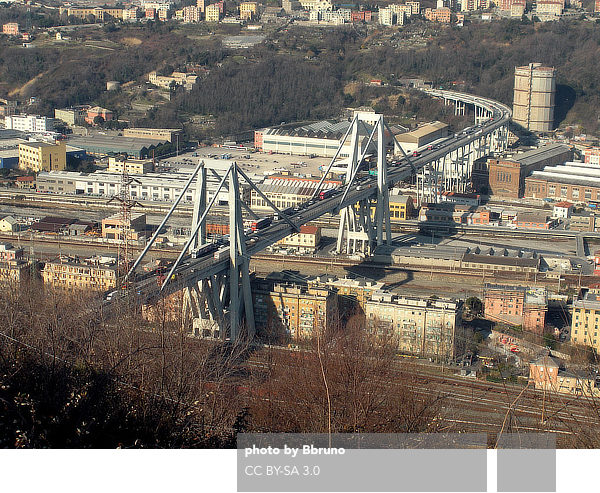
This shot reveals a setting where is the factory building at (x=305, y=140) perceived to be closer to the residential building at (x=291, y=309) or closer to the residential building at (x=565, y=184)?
the residential building at (x=565, y=184)

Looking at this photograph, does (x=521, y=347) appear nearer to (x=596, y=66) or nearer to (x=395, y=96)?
(x=395, y=96)

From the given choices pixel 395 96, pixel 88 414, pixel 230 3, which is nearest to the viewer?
pixel 88 414

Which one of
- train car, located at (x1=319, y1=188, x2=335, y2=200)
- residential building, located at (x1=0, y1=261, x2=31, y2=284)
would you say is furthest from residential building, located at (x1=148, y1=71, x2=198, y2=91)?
residential building, located at (x1=0, y1=261, x2=31, y2=284)

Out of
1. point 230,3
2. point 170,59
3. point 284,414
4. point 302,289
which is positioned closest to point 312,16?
point 230,3

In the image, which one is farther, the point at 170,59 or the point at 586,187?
the point at 170,59

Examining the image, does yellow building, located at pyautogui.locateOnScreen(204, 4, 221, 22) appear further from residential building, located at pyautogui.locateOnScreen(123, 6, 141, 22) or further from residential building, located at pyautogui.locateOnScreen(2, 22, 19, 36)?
residential building, located at pyautogui.locateOnScreen(2, 22, 19, 36)

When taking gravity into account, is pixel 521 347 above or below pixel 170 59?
below

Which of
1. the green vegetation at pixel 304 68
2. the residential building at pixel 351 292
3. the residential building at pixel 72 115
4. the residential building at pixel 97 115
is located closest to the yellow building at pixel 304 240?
the residential building at pixel 351 292
